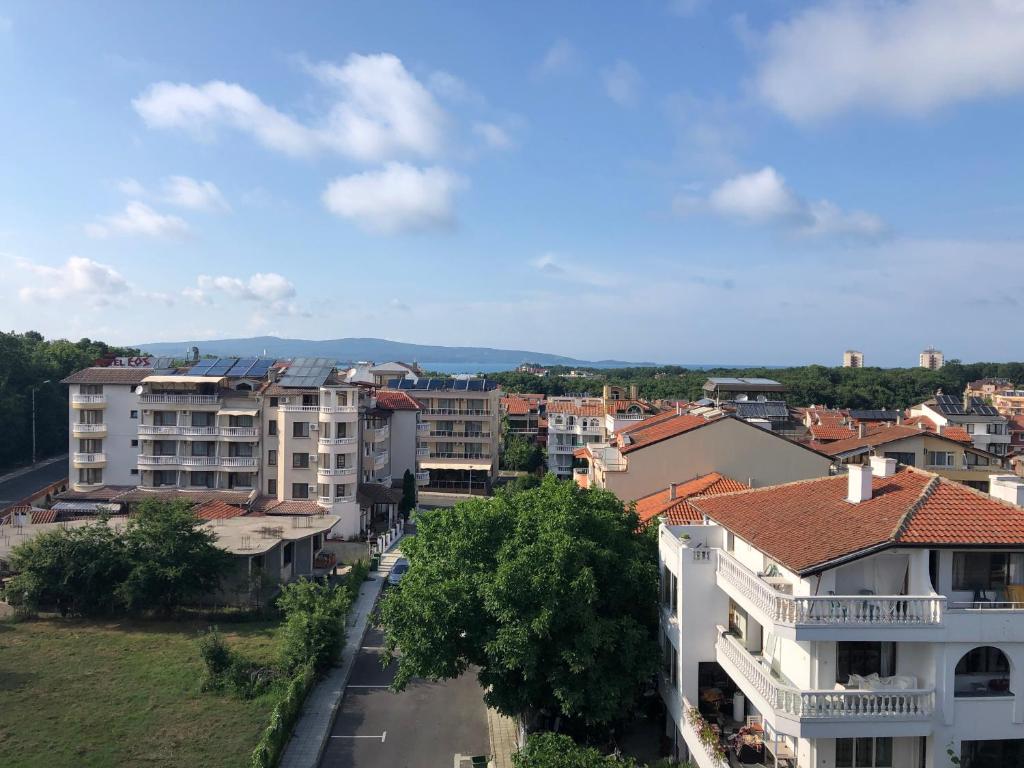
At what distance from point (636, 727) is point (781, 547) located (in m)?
8.77

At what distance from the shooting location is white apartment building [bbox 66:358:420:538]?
1734 inches

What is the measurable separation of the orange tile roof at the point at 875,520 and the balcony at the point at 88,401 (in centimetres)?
4342

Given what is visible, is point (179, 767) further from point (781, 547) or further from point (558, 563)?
point (781, 547)

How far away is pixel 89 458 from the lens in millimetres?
48156

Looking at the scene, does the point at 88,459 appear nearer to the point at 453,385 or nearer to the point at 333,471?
the point at 333,471

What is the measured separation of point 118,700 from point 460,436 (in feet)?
149

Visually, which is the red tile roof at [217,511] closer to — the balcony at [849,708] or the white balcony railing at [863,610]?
the balcony at [849,708]

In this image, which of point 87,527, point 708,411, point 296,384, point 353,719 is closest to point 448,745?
point 353,719

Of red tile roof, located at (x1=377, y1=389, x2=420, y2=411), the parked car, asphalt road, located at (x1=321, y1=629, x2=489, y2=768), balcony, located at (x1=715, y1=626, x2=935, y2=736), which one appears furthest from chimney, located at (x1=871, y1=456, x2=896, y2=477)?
red tile roof, located at (x1=377, y1=389, x2=420, y2=411)

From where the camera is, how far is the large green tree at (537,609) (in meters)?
18.2

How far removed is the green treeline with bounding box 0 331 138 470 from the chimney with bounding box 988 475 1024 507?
68.8 m

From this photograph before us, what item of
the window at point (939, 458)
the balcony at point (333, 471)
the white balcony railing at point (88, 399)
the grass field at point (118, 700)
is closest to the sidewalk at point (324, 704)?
the grass field at point (118, 700)

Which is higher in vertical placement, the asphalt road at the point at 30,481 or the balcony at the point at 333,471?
the balcony at the point at 333,471

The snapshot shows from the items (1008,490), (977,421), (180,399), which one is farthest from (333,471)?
(977,421)
